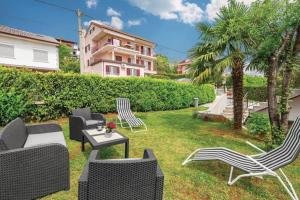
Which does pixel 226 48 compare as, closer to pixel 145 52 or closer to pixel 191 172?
pixel 191 172

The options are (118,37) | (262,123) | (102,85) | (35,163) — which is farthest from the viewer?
(118,37)

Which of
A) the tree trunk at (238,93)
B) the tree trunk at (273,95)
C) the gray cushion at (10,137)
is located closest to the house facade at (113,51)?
the tree trunk at (238,93)

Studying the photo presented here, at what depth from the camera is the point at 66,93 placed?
9695 millimetres

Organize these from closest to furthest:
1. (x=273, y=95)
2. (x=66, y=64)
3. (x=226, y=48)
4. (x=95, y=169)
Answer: (x=95, y=169), (x=273, y=95), (x=226, y=48), (x=66, y=64)

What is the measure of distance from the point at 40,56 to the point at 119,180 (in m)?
23.6

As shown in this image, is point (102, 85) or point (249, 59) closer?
point (249, 59)

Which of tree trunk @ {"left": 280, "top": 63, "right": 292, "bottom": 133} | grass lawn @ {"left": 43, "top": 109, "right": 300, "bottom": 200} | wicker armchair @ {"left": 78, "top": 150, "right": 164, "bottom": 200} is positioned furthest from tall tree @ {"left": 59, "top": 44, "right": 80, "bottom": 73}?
wicker armchair @ {"left": 78, "top": 150, "right": 164, "bottom": 200}

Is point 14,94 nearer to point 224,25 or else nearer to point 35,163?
point 35,163

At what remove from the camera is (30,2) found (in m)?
16.0

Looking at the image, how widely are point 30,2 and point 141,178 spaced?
19427 millimetres

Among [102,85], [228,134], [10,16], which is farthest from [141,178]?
[10,16]

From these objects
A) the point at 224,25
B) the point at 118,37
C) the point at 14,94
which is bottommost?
Result: the point at 14,94

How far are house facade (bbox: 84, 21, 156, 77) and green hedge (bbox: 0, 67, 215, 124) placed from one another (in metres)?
14.6

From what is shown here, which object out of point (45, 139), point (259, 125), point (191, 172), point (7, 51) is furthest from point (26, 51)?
point (259, 125)
